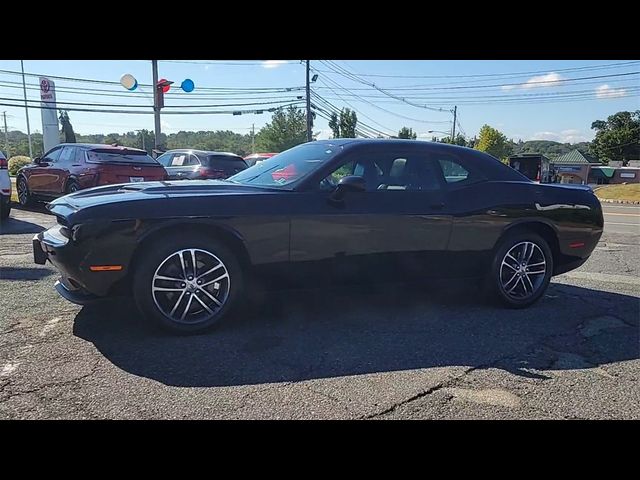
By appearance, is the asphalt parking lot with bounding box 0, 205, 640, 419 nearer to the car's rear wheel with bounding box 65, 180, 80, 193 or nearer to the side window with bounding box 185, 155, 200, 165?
the car's rear wheel with bounding box 65, 180, 80, 193

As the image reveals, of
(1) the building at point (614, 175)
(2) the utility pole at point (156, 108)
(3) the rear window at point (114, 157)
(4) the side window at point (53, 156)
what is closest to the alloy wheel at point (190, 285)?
(3) the rear window at point (114, 157)

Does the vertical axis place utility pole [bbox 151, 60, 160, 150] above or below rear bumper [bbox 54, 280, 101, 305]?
above

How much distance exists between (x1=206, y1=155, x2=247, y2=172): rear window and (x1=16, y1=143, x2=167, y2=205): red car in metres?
1.40

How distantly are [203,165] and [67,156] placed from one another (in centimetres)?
297

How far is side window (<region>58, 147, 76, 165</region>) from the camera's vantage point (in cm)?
1023

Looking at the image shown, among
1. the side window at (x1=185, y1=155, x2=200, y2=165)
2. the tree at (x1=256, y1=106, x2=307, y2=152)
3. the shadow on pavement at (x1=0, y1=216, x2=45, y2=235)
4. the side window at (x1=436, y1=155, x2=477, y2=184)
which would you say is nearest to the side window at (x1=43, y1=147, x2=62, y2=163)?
the shadow on pavement at (x1=0, y1=216, x2=45, y2=235)

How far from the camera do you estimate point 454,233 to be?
14.2 feet

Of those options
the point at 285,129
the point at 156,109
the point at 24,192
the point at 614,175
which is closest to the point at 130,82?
the point at 156,109
